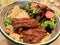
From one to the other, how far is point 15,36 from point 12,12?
189 millimetres

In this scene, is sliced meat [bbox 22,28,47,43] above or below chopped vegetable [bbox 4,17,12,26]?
below

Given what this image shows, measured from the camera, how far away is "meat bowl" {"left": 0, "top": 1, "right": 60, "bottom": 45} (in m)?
0.78

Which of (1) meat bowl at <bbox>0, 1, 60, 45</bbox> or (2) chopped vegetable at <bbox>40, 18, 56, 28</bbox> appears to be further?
(2) chopped vegetable at <bbox>40, 18, 56, 28</bbox>

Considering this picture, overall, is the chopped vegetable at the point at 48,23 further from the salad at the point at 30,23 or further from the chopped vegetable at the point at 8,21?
the chopped vegetable at the point at 8,21

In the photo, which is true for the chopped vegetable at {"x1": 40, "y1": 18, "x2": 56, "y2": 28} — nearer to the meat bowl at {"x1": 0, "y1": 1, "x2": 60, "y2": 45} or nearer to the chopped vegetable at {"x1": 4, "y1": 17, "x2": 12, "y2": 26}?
the meat bowl at {"x1": 0, "y1": 1, "x2": 60, "y2": 45}

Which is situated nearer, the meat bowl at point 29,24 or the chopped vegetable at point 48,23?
the meat bowl at point 29,24

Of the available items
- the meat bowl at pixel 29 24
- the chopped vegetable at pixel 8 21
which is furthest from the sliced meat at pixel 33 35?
the chopped vegetable at pixel 8 21

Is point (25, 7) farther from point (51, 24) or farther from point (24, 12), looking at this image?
point (51, 24)

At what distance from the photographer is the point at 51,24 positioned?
35.1 inches

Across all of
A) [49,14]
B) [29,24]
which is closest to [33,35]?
[29,24]

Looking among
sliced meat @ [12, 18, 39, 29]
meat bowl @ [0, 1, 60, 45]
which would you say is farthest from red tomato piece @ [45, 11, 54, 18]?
sliced meat @ [12, 18, 39, 29]

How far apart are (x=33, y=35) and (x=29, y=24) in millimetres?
68

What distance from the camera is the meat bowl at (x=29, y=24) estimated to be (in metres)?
0.78

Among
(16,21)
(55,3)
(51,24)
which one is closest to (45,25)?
(51,24)
